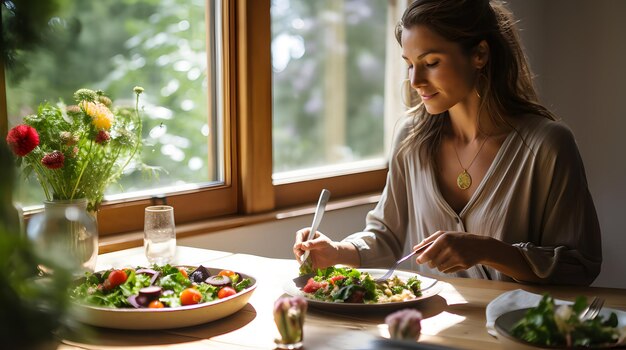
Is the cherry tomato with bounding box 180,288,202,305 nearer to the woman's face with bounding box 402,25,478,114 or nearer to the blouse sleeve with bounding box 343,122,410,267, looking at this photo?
the blouse sleeve with bounding box 343,122,410,267

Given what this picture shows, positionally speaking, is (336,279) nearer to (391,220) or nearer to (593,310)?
(593,310)

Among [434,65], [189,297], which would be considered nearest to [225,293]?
[189,297]

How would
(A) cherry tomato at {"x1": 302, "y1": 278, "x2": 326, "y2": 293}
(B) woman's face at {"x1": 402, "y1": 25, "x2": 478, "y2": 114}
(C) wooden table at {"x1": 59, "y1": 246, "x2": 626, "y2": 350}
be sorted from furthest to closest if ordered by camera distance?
(B) woman's face at {"x1": 402, "y1": 25, "x2": 478, "y2": 114}
(A) cherry tomato at {"x1": 302, "y1": 278, "x2": 326, "y2": 293}
(C) wooden table at {"x1": 59, "y1": 246, "x2": 626, "y2": 350}

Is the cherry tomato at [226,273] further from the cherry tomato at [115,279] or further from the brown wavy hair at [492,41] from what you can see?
the brown wavy hair at [492,41]

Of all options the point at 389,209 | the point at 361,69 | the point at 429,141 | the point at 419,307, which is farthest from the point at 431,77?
the point at 361,69

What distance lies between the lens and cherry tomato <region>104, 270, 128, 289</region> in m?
1.49

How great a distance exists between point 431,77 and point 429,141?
0.95 ft

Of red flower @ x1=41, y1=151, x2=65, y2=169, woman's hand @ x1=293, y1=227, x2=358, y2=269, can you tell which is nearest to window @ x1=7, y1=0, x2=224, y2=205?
red flower @ x1=41, y1=151, x2=65, y2=169

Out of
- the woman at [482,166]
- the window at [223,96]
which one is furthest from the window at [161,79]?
the woman at [482,166]

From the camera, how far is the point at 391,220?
2279 mm

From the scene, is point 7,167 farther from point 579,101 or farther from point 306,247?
point 579,101

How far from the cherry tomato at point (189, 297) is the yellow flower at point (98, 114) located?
Result: 563mm

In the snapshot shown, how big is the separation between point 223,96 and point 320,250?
0.91 m

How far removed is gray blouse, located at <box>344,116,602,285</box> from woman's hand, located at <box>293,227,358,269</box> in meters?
0.13
